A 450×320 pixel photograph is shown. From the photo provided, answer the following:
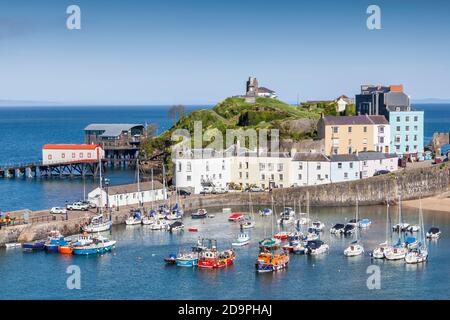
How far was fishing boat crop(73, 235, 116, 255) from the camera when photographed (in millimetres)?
34750

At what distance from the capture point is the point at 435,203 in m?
49.8

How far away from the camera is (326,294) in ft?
88.4

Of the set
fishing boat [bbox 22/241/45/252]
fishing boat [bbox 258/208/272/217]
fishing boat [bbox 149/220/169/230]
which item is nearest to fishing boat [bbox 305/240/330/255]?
fishing boat [bbox 149/220/169/230]

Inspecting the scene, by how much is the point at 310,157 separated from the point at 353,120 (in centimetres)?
745

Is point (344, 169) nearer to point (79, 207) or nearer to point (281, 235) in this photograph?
point (281, 235)

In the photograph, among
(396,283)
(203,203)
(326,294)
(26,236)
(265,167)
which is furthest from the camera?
(265,167)

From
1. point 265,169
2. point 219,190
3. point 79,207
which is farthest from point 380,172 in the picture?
point 79,207

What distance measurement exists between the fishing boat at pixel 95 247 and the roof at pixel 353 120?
25.9m

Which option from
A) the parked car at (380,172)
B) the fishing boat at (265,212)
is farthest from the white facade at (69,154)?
the fishing boat at (265,212)

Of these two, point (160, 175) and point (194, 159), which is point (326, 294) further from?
point (160, 175)

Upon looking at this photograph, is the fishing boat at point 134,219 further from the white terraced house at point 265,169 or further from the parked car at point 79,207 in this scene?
the white terraced house at point 265,169

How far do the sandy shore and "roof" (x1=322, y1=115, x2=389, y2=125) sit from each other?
8673 millimetres
